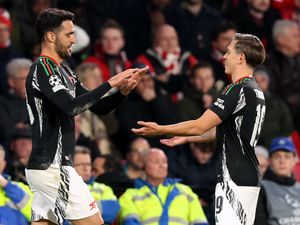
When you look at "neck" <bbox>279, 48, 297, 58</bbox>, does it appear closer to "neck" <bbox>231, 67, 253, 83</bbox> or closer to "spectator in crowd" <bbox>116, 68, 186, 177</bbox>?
"spectator in crowd" <bbox>116, 68, 186, 177</bbox>

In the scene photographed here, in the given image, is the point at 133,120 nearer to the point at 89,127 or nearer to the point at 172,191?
the point at 89,127

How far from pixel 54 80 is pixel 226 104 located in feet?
4.20

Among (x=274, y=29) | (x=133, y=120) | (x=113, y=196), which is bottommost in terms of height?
(x=113, y=196)

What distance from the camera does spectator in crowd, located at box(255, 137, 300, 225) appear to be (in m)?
10.8

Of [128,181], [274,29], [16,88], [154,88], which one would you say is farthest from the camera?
[274,29]

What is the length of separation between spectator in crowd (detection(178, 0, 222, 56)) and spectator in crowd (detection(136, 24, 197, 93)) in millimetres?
580

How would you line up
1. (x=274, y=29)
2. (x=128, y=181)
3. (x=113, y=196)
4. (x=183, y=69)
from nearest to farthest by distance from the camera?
(x=113, y=196) → (x=128, y=181) → (x=183, y=69) → (x=274, y=29)

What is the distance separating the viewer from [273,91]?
13.8 metres

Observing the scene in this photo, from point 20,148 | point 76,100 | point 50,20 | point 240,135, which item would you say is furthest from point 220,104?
point 20,148

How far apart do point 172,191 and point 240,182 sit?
2560mm

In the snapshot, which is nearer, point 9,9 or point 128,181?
point 128,181

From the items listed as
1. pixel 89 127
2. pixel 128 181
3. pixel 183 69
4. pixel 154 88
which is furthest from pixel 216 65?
pixel 128 181

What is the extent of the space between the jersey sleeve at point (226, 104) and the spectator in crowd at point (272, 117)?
5.21 m

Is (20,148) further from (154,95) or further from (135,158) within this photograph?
(154,95)
